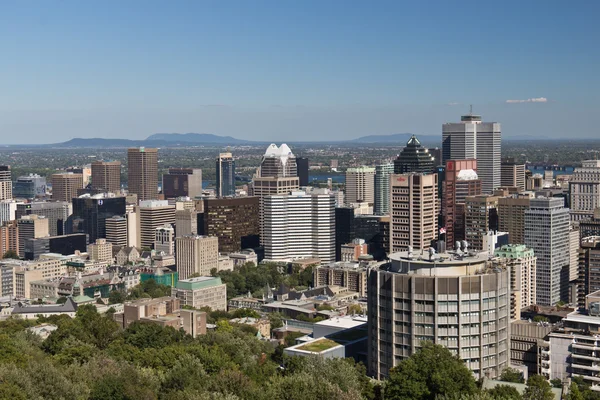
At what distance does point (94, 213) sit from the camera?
12925cm

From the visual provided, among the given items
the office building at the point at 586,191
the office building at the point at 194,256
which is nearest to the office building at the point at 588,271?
the office building at the point at 586,191

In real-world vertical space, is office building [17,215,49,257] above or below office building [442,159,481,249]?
below

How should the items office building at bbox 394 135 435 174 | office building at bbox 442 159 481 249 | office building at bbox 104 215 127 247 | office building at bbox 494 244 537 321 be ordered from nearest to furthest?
office building at bbox 494 244 537 321, office building at bbox 442 159 481 249, office building at bbox 394 135 435 174, office building at bbox 104 215 127 247

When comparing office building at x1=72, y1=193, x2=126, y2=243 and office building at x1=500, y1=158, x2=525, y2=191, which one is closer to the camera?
office building at x1=72, y1=193, x2=126, y2=243

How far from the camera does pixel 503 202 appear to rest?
9175 cm

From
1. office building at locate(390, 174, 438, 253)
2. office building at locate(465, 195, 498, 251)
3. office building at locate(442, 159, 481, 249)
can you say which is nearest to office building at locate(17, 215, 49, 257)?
office building at locate(390, 174, 438, 253)

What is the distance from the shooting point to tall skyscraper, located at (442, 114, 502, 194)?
150125 mm

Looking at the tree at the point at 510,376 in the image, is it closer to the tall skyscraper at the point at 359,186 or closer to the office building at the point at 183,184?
the tall skyscraper at the point at 359,186

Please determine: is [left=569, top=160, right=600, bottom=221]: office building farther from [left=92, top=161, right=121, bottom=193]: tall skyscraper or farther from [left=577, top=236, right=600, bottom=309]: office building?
[left=92, top=161, right=121, bottom=193]: tall skyscraper

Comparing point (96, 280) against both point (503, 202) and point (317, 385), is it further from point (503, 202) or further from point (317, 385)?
point (317, 385)

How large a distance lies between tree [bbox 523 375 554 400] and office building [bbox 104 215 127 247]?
9193cm

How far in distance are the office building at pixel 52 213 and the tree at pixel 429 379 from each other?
107 meters

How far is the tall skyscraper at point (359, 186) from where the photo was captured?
519 feet

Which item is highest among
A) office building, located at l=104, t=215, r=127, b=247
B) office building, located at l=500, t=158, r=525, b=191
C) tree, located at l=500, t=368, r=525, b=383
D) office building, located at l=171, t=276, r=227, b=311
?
office building, located at l=500, t=158, r=525, b=191
